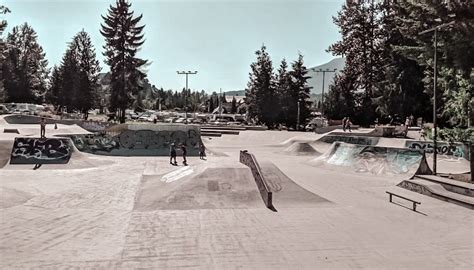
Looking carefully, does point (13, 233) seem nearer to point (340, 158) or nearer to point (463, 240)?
point (463, 240)

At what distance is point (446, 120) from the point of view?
3697 cm

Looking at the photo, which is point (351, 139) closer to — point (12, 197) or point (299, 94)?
point (12, 197)

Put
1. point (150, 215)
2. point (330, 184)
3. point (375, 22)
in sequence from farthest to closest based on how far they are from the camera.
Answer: point (375, 22)
point (330, 184)
point (150, 215)

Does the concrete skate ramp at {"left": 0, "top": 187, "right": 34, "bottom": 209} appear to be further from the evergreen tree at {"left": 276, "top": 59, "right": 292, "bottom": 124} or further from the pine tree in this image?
the evergreen tree at {"left": 276, "top": 59, "right": 292, "bottom": 124}

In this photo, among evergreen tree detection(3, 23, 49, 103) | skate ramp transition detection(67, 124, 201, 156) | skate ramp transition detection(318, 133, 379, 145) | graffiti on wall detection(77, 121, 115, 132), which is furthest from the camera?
evergreen tree detection(3, 23, 49, 103)

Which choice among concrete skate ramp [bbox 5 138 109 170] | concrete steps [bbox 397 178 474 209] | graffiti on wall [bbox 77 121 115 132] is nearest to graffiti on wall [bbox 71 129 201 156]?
concrete skate ramp [bbox 5 138 109 170]

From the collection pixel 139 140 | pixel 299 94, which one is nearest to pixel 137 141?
pixel 139 140

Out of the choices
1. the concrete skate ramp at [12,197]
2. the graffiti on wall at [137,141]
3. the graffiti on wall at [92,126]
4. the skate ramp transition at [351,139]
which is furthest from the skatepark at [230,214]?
the graffiti on wall at [92,126]

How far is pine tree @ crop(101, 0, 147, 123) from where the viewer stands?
168 ft

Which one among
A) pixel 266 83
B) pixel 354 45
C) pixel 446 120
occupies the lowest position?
pixel 446 120

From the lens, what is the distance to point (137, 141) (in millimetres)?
32375

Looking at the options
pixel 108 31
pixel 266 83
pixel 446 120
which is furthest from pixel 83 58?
pixel 446 120

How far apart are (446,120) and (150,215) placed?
1271 inches

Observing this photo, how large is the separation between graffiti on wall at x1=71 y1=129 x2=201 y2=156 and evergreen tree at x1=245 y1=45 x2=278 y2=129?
30.1 meters
